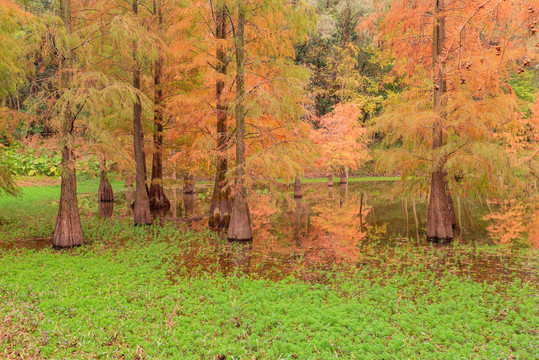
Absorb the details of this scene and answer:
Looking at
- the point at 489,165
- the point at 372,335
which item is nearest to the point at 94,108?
the point at 372,335

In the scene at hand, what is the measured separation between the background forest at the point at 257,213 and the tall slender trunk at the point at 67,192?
48 mm

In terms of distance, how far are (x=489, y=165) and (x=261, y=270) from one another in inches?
310

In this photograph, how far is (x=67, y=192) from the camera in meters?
12.4

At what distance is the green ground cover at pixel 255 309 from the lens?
19.2ft

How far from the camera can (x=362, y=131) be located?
31.7 m

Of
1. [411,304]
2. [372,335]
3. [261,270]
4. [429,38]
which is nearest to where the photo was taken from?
[372,335]

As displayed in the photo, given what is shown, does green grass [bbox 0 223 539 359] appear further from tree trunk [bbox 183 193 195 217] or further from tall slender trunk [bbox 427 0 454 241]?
tree trunk [bbox 183 193 195 217]

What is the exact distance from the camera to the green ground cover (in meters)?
5.86

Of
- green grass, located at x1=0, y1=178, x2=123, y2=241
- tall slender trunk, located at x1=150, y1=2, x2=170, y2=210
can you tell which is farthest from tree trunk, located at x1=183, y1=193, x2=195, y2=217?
green grass, located at x1=0, y1=178, x2=123, y2=241

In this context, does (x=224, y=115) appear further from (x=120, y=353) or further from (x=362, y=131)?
(x=362, y=131)

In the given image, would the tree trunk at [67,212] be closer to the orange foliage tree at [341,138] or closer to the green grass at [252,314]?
the green grass at [252,314]

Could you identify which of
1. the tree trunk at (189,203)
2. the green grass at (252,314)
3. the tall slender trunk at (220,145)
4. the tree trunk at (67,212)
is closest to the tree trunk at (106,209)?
the tree trunk at (189,203)

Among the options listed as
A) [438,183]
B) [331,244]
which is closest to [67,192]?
[331,244]

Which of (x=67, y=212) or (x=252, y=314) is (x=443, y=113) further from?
(x=67, y=212)
